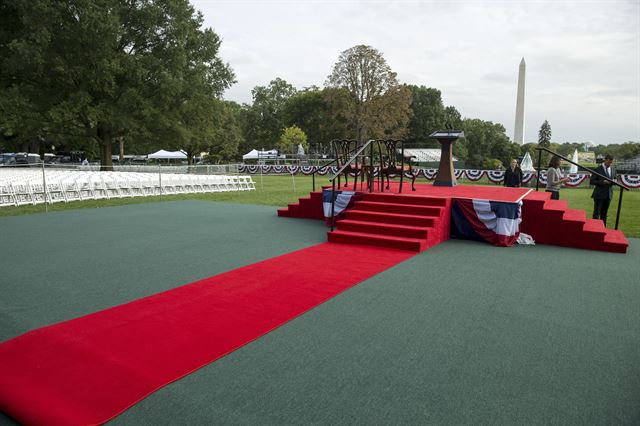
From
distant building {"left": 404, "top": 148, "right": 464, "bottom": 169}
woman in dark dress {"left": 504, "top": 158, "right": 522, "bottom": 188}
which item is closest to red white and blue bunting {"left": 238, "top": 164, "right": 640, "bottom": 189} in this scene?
woman in dark dress {"left": 504, "top": 158, "right": 522, "bottom": 188}

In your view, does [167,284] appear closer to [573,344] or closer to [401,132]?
[573,344]

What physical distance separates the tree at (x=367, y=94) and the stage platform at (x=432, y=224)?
33751 millimetres

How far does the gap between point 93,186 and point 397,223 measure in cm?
1205

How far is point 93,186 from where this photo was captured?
15078mm

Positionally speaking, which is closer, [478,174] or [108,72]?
[108,72]

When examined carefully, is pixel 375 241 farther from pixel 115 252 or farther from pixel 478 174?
pixel 478 174

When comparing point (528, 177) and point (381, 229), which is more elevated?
point (381, 229)

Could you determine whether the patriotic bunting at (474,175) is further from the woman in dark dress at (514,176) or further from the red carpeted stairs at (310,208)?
the red carpeted stairs at (310,208)

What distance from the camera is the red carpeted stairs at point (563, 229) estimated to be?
24.0 ft

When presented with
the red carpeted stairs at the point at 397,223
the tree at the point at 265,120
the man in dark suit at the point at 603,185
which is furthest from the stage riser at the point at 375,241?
the tree at the point at 265,120

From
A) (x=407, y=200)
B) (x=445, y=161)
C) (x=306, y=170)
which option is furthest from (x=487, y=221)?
(x=306, y=170)

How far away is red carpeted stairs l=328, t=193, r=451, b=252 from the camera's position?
7.29 meters

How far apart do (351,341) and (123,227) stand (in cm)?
748

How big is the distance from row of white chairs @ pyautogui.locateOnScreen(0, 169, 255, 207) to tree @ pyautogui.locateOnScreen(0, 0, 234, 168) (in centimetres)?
846
